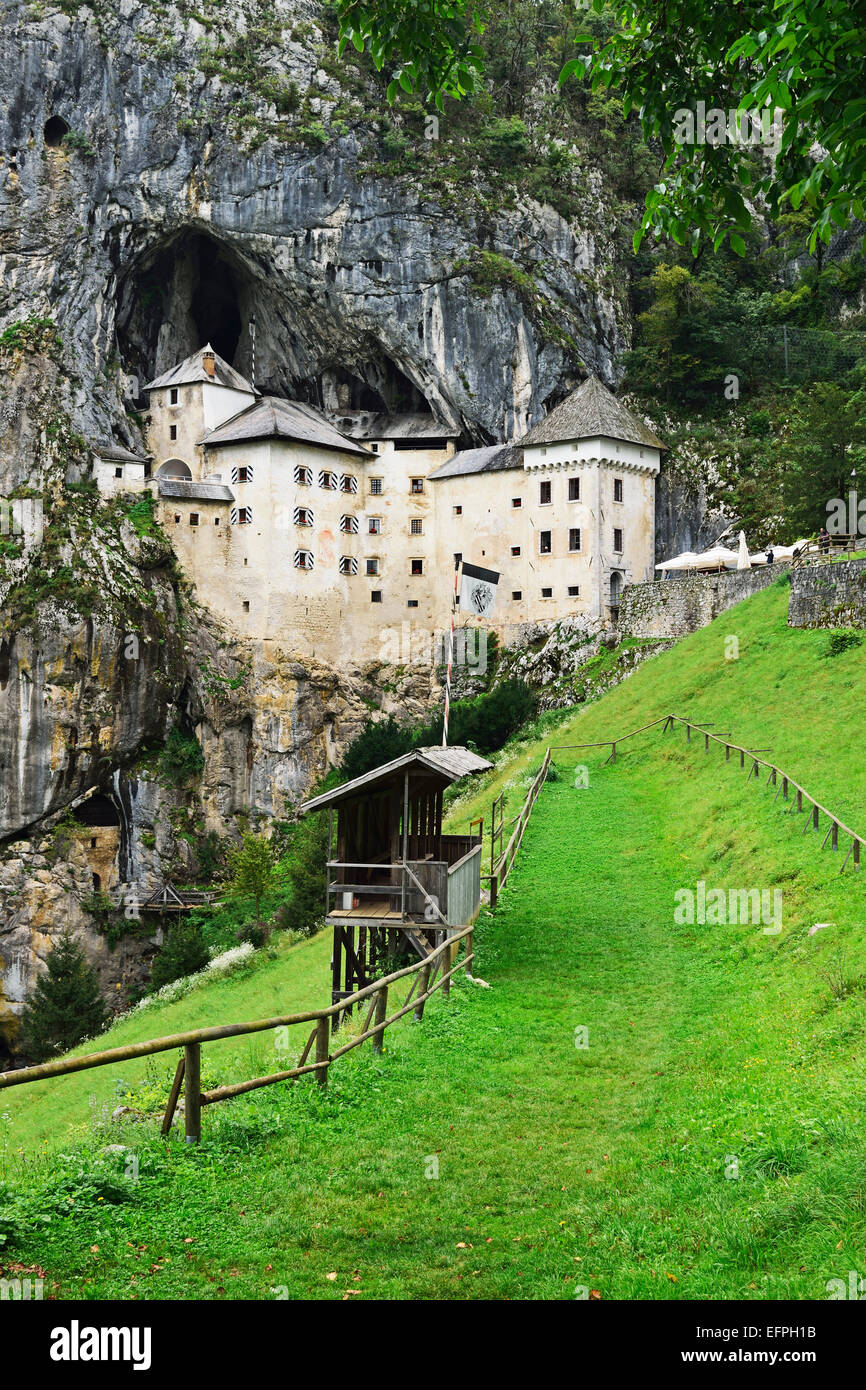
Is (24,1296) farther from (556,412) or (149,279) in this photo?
(149,279)

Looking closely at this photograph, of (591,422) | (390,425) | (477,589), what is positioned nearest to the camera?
(591,422)

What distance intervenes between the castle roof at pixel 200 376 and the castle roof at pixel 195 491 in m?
6.04

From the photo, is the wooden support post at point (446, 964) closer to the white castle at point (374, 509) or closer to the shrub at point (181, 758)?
the white castle at point (374, 509)

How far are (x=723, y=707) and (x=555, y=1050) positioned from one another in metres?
22.2

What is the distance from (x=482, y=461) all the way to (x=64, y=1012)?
111ft

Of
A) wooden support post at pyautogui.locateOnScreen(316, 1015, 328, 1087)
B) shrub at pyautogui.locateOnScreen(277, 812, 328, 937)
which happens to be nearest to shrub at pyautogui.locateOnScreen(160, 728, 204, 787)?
shrub at pyautogui.locateOnScreen(277, 812, 328, 937)

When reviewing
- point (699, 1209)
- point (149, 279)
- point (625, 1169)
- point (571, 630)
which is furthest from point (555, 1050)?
point (149, 279)

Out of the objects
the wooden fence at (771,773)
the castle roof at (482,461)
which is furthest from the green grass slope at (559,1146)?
the castle roof at (482,461)

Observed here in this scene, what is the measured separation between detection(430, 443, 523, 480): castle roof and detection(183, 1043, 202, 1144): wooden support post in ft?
174

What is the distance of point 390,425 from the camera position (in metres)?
65.4

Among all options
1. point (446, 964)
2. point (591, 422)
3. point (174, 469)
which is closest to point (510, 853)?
point (446, 964)

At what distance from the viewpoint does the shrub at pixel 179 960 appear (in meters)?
44.9

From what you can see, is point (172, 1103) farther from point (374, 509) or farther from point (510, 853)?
point (374, 509)

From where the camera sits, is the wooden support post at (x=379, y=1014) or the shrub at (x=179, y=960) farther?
the shrub at (x=179, y=960)
